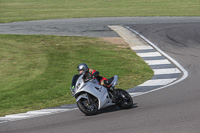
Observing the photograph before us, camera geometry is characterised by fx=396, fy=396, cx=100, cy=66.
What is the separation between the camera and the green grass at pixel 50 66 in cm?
1331

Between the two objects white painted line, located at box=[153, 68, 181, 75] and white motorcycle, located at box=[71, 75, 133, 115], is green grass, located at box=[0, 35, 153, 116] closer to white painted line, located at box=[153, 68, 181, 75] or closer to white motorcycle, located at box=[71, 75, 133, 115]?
white painted line, located at box=[153, 68, 181, 75]

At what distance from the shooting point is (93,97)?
34.2 feet

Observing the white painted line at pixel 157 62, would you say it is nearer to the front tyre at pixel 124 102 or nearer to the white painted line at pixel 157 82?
the white painted line at pixel 157 82

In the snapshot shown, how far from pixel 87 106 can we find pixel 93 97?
14.0 inches

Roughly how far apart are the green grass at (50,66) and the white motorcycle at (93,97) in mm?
2325

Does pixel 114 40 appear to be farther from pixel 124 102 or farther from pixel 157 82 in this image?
pixel 124 102

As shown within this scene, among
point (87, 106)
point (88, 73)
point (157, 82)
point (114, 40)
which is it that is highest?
point (114, 40)

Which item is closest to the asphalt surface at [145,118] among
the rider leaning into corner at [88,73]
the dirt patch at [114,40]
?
the rider leaning into corner at [88,73]

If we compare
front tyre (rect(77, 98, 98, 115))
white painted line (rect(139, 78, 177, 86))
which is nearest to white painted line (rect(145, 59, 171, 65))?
white painted line (rect(139, 78, 177, 86))

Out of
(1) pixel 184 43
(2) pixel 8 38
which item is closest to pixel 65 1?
(2) pixel 8 38

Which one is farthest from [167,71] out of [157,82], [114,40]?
[114,40]

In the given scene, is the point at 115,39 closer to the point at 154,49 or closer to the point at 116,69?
the point at 154,49

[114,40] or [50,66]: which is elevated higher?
[114,40]

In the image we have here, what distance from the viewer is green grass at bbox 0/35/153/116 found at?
13.3 meters
